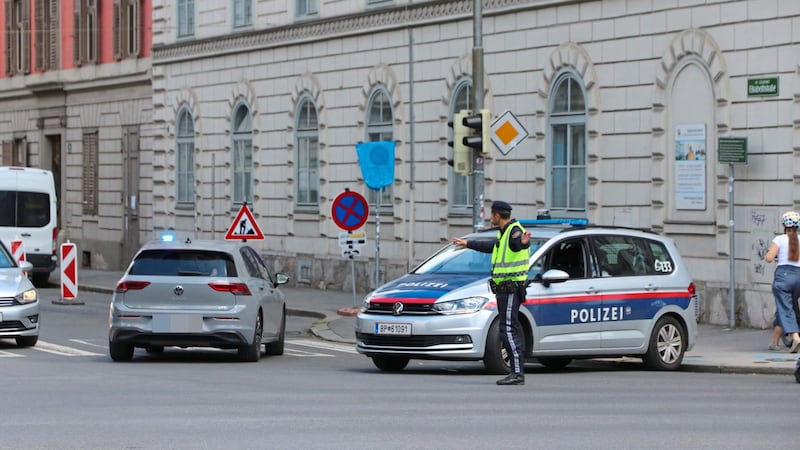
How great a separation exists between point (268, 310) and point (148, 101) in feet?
83.2

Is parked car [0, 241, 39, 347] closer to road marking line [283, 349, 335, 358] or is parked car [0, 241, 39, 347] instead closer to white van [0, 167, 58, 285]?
road marking line [283, 349, 335, 358]

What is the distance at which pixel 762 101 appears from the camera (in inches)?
939

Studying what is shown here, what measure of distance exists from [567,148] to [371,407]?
14967mm

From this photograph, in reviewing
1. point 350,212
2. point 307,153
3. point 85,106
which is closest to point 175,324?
point 350,212

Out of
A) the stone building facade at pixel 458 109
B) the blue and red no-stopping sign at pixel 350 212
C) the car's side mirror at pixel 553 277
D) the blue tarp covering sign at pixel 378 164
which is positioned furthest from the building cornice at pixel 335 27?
the car's side mirror at pixel 553 277

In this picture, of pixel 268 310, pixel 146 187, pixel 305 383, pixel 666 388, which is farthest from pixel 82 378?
pixel 146 187

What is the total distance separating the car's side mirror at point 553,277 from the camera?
17.8 meters

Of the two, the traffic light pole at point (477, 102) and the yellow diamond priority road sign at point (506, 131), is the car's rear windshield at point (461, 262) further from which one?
the yellow diamond priority road sign at point (506, 131)

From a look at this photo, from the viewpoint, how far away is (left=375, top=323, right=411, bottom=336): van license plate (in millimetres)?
17391

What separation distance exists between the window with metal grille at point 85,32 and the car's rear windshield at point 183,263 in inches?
1156

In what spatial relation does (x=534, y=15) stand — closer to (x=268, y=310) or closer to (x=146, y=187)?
(x=268, y=310)

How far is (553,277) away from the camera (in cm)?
1778

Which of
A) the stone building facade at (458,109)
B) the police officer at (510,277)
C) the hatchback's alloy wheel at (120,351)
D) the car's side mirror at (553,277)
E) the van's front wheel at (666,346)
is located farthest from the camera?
the stone building facade at (458,109)

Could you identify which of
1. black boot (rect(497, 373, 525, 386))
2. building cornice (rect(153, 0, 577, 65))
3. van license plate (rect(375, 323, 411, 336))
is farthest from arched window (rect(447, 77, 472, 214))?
black boot (rect(497, 373, 525, 386))
